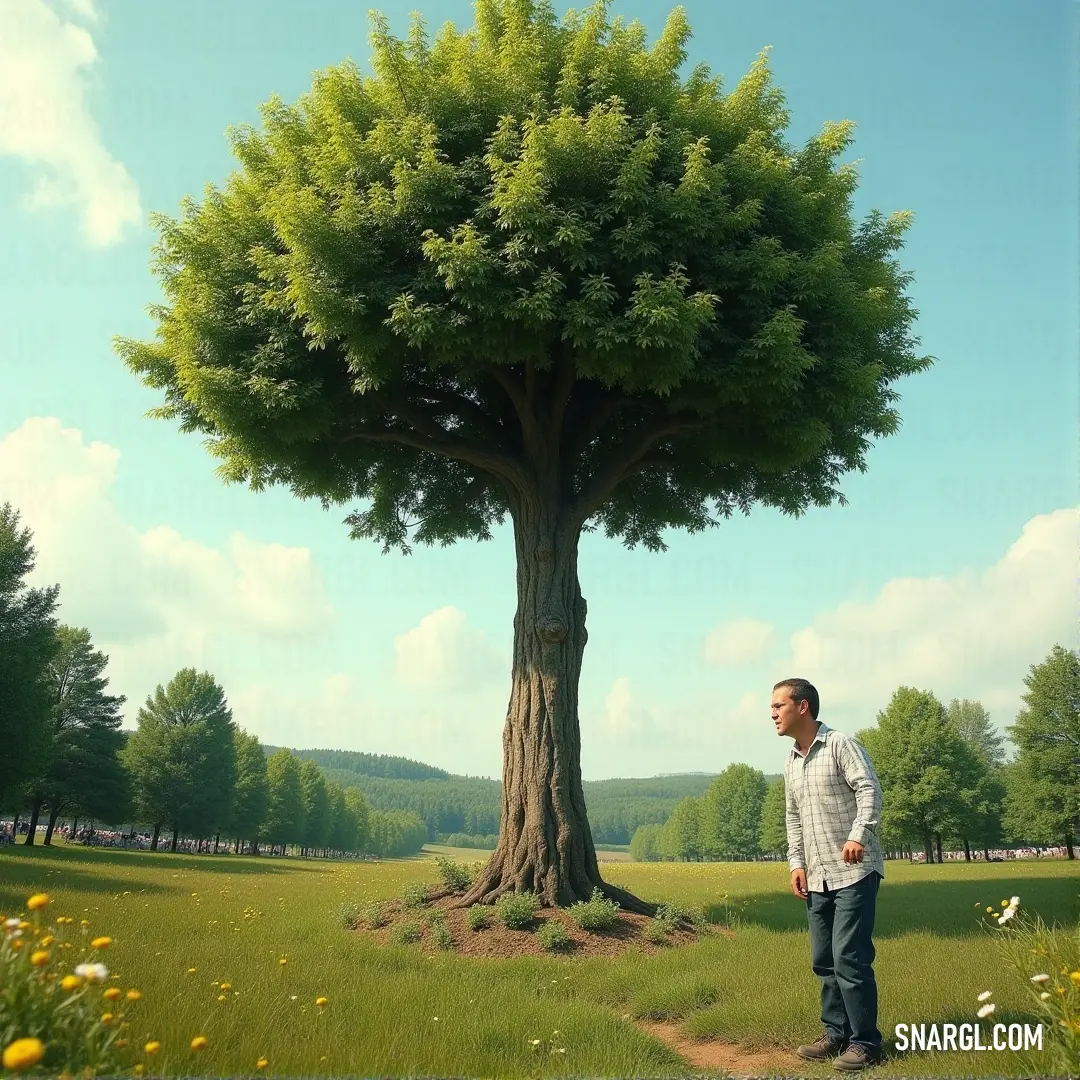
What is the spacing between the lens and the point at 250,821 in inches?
2298

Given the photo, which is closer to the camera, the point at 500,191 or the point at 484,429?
the point at 500,191

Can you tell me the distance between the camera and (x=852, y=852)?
17.0 feet

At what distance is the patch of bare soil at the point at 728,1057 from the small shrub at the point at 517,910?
3.80 metres

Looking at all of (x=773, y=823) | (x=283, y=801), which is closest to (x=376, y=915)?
(x=283, y=801)

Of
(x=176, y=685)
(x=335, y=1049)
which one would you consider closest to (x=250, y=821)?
(x=176, y=685)

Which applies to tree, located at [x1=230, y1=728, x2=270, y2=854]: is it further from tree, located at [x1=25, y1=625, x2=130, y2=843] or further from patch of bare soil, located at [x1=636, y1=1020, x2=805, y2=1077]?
patch of bare soil, located at [x1=636, y1=1020, x2=805, y2=1077]

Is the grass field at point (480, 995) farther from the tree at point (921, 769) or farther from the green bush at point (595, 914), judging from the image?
the tree at point (921, 769)

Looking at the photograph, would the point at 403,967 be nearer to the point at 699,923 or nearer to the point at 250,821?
the point at 699,923

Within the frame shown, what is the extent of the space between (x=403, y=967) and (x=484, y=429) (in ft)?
29.0

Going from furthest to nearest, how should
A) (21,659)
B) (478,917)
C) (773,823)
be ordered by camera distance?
(773,823), (21,659), (478,917)

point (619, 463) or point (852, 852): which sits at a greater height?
point (619, 463)

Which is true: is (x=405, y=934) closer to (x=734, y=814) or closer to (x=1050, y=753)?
(x=1050, y=753)

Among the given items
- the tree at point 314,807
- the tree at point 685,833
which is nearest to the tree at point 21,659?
the tree at point 314,807

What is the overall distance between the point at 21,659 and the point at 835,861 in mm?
31152
